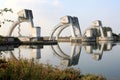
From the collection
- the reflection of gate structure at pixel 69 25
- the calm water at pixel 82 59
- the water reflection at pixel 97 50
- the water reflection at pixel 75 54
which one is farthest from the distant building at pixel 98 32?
the calm water at pixel 82 59

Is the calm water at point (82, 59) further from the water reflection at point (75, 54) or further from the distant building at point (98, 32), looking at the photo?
the distant building at point (98, 32)

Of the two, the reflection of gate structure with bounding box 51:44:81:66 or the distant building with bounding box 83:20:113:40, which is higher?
the distant building with bounding box 83:20:113:40

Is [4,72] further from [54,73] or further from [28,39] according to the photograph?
[28,39]

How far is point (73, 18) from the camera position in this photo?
12331cm

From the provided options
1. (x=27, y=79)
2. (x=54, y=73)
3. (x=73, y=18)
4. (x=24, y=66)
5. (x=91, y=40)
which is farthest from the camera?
(x=91, y=40)

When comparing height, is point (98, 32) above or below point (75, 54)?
above

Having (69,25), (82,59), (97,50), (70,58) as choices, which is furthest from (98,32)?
(82,59)

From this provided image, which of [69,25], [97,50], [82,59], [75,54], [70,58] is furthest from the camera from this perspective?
[69,25]

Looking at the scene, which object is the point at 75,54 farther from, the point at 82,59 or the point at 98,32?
the point at 98,32

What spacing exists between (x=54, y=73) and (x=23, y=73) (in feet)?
6.21

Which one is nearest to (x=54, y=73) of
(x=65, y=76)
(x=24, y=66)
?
(x=65, y=76)

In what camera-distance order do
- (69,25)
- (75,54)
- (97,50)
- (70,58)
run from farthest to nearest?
(69,25), (97,50), (75,54), (70,58)

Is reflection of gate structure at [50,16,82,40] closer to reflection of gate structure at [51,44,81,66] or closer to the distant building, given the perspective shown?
the distant building

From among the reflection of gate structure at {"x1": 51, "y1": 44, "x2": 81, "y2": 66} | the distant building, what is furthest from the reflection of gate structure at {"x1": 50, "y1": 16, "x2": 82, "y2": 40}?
the reflection of gate structure at {"x1": 51, "y1": 44, "x2": 81, "y2": 66}
